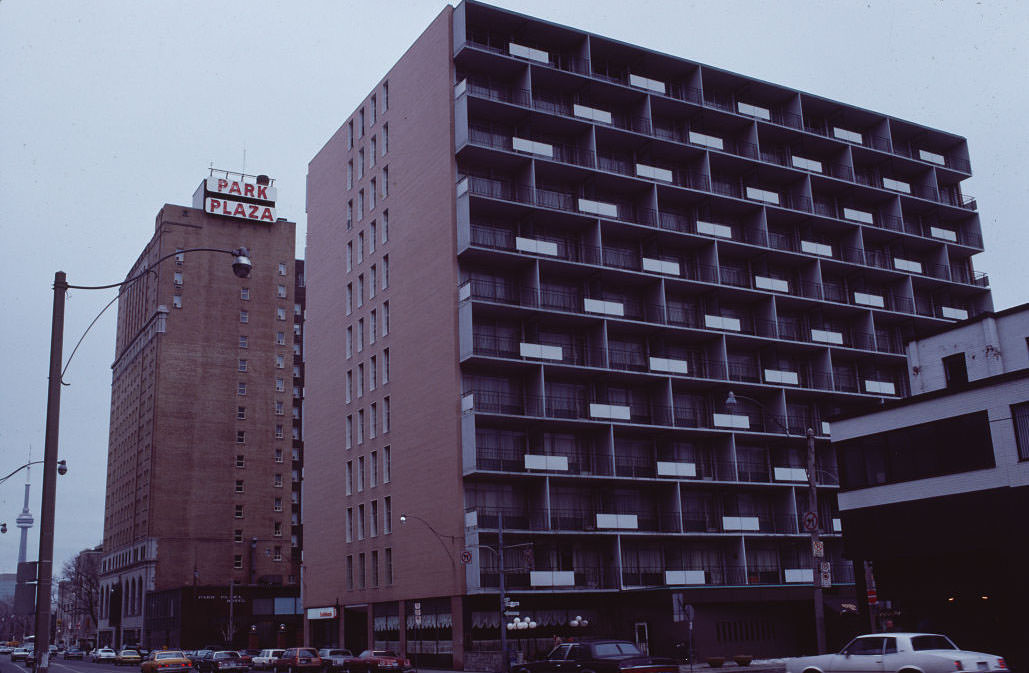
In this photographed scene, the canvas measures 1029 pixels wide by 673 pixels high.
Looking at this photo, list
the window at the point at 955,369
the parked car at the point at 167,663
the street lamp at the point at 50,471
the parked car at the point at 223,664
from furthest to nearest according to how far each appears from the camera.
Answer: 1. the parked car at the point at 223,664
2. the parked car at the point at 167,663
3. the window at the point at 955,369
4. the street lamp at the point at 50,471

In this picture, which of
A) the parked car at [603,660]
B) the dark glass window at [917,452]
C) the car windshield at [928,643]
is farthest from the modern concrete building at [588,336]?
the car windshield at [928,643]

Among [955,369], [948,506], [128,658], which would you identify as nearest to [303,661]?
[948,506]

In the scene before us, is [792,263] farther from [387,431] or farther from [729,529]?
→ [387,431]

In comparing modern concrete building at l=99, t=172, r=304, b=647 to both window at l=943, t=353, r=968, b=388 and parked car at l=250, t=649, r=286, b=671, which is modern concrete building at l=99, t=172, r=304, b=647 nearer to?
parked car at l=250, t=649, r=286, b=671

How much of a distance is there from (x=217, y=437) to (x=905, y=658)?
10433 cm

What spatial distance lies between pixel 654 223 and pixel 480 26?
17.3m

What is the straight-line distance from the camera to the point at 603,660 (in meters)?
30.0

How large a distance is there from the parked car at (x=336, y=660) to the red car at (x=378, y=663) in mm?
739

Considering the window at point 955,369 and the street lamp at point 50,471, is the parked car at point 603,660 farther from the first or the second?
the window at point 955,369

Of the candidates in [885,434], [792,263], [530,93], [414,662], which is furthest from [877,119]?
[414,662]

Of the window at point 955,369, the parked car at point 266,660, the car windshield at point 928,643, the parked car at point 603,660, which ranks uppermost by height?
the window at point 955,369

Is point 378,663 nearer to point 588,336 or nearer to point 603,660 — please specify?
point 603,660

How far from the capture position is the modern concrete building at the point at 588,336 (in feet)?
187

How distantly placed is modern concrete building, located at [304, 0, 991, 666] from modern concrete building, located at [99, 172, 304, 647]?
1557 inches
